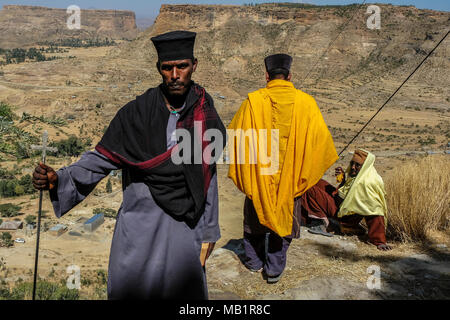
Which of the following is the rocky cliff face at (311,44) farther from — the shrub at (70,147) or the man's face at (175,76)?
the man's face at (175,76)

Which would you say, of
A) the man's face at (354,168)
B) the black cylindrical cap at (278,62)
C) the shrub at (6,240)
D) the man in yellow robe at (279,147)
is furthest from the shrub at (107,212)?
the black cylindrical cap at (278,62)

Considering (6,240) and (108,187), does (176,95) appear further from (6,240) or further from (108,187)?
(108,187)

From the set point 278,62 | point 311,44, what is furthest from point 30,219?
point 311,44

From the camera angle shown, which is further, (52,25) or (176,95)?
(52,25)

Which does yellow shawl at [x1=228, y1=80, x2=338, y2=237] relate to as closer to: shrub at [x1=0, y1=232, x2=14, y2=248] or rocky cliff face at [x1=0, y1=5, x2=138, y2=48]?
shrub at [x1=0, y1=232, x2=14, y2=248]

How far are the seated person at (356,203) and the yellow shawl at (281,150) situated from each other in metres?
A: 1.15

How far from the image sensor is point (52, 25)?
4033 inches

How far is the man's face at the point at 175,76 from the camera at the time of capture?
166 centimetres

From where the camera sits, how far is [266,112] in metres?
2.83

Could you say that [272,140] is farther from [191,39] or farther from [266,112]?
[191,39]

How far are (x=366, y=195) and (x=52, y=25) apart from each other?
11576 cm
